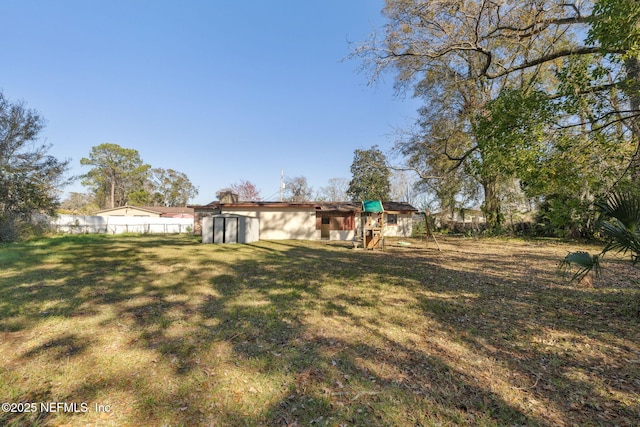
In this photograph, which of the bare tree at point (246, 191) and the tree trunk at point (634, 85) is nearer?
the tree trunk at point (634, 85)

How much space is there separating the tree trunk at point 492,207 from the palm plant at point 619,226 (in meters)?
16.7

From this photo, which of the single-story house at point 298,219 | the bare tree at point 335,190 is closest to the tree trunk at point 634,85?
the single-story house at point 298,219

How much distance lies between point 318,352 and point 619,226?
485 cm

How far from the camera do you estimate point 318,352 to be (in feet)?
11.4

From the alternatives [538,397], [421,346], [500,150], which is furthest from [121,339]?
[500,150]

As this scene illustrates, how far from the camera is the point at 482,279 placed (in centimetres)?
729

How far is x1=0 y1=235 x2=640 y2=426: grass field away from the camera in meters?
2.42

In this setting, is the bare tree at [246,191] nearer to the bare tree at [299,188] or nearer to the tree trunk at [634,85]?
the bare tree at [299,188]

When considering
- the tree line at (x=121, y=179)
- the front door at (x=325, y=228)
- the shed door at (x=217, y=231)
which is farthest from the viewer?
the tree line at (x=121, y=179)

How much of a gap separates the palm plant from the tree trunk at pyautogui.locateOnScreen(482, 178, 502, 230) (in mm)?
16691

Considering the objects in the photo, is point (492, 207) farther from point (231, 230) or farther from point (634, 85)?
point (231, 230)

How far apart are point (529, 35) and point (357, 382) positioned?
9.38 metres

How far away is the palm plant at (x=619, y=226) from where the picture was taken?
3.88 m

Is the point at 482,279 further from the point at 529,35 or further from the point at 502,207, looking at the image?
the point at 502,207
